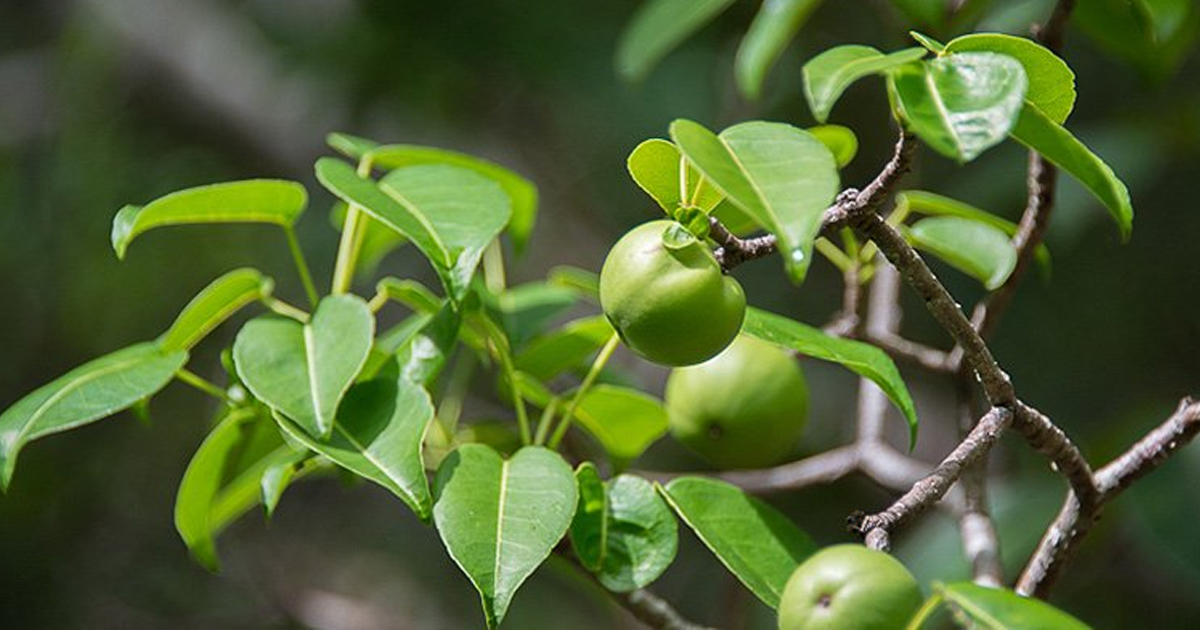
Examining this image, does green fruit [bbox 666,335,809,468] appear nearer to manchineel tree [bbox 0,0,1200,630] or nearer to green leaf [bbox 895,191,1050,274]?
manchineel tree [bbox 0,0,1200,630]

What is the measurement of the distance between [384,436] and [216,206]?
28 cm

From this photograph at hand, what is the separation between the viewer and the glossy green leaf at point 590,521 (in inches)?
41.3

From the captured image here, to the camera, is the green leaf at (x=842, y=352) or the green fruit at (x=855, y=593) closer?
the green fruit at (x=855, y=593)

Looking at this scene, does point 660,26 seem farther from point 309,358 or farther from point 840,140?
point 309,358

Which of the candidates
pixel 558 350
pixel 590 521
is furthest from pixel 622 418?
pixel 590 521

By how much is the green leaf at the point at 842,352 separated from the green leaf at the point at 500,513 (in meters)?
0.17

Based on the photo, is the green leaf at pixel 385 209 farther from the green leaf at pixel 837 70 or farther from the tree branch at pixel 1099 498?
the tree branch at pixel 1099 498

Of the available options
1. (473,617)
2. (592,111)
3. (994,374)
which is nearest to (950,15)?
(994,374)

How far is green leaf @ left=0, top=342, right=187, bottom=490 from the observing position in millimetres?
1054

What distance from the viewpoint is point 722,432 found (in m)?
1.24

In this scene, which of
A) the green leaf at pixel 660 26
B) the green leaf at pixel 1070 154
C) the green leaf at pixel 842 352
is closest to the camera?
the green leaf at pixel 1070 154

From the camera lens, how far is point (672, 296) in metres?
0.85

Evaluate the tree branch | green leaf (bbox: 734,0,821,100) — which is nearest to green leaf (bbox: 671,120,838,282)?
the tree branch

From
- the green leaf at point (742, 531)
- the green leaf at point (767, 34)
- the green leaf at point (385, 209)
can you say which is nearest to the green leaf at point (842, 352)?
the green leaf at point (742, 531)
